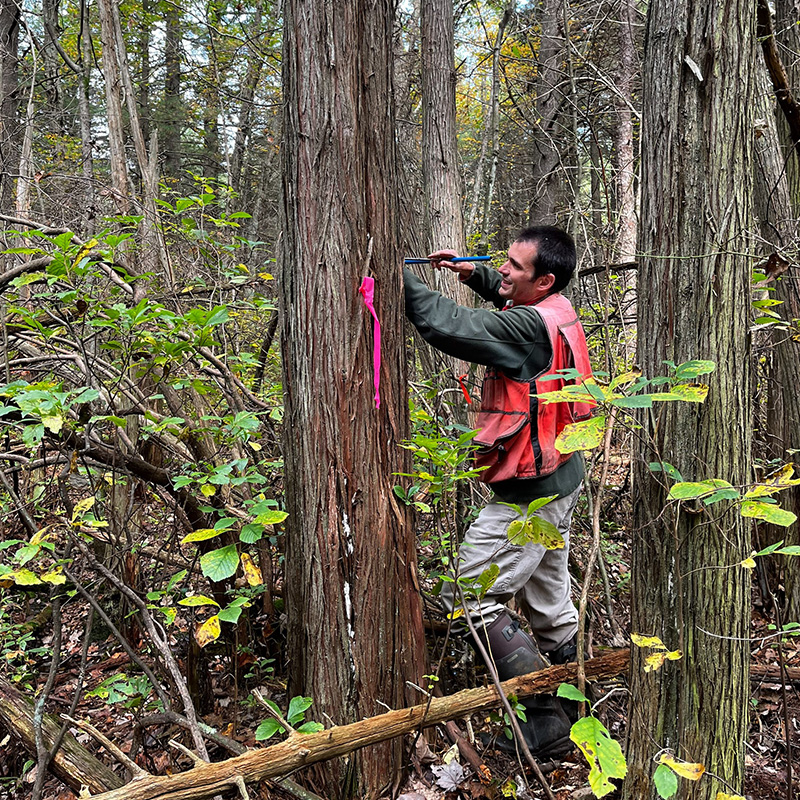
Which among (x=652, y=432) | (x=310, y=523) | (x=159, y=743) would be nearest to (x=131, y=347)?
(x=310, y=523)

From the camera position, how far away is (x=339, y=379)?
87.6 inches

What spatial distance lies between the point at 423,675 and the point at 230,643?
93 centimetres

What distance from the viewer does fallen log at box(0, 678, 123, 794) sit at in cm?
196

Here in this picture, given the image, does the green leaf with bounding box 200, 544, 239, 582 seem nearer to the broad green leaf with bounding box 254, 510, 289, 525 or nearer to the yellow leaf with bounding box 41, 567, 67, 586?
the broad green leaf with bounding box 254, 510, 289, 525

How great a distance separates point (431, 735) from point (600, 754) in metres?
1.14

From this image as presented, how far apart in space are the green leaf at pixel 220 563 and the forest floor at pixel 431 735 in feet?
2.44

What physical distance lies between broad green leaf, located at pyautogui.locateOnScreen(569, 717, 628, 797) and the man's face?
2.03m

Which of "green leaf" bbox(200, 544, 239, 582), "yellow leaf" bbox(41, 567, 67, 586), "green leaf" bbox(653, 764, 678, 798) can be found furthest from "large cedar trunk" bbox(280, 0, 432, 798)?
Answer: "green leaf" bbox(653, 764, 678, 798)

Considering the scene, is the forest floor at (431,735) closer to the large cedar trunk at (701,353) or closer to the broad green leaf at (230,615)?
the large cedar trunk at (701,353)

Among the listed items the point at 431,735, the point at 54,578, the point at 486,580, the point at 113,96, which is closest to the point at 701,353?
the point at 486,580

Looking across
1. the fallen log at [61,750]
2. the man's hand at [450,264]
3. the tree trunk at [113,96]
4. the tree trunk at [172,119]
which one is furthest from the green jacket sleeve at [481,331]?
the tree trunk at [172,119]

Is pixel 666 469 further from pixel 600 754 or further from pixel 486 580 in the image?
pixel 600 754

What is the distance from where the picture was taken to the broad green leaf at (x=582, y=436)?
5.38 feet

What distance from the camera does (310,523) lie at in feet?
7.40
